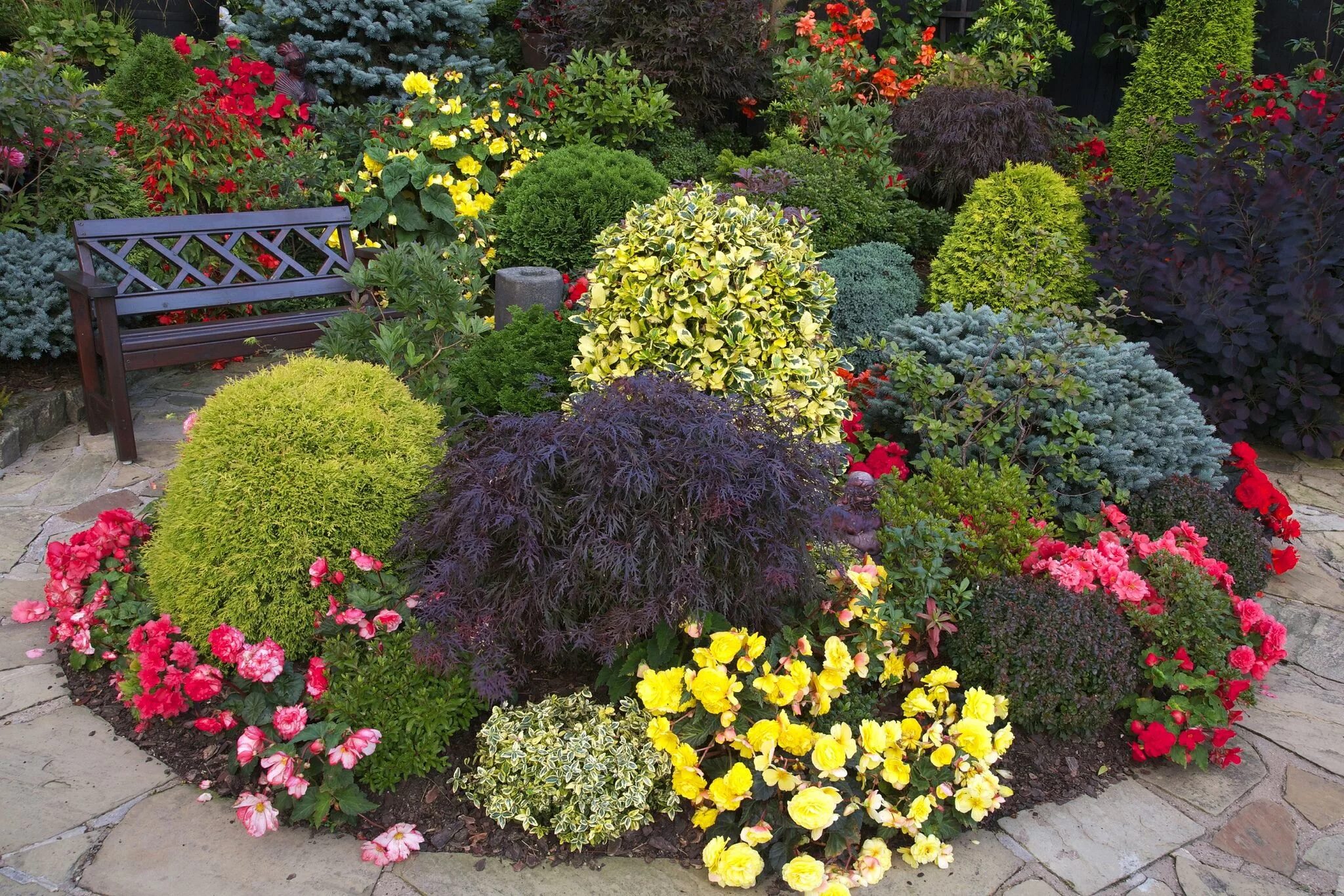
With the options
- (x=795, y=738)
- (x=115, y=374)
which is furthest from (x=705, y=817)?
(x=115, y=374)

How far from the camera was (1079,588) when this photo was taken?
281 centimetres

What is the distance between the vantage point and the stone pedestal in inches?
173

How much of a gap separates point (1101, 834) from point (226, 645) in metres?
2.25

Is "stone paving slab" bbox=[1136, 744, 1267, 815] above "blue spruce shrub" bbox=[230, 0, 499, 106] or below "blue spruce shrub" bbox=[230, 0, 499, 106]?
below

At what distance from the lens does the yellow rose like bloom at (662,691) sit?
7.32 feet

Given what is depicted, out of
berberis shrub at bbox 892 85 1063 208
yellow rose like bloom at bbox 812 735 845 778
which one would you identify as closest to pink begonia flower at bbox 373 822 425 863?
yellow rose like bloom at bbox 812 735 845 778

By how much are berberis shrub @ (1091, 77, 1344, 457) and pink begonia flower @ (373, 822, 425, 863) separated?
348 cm

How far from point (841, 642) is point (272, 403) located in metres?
1.77

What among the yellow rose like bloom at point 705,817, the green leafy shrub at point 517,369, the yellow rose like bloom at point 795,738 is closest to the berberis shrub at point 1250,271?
the green leafy shrub at point 517,369

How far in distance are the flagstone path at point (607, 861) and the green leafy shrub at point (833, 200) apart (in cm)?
325

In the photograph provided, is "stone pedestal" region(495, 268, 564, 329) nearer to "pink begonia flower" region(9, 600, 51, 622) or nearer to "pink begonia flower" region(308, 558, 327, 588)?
"pink begonia flower" region(308, 558, 327, 588)

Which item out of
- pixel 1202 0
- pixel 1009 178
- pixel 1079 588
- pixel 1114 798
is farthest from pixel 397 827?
pixel 1202 0

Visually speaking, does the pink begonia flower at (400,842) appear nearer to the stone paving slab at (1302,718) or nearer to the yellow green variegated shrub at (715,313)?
the yellow green variegated shrub at (715,313)

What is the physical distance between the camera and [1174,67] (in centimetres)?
677
